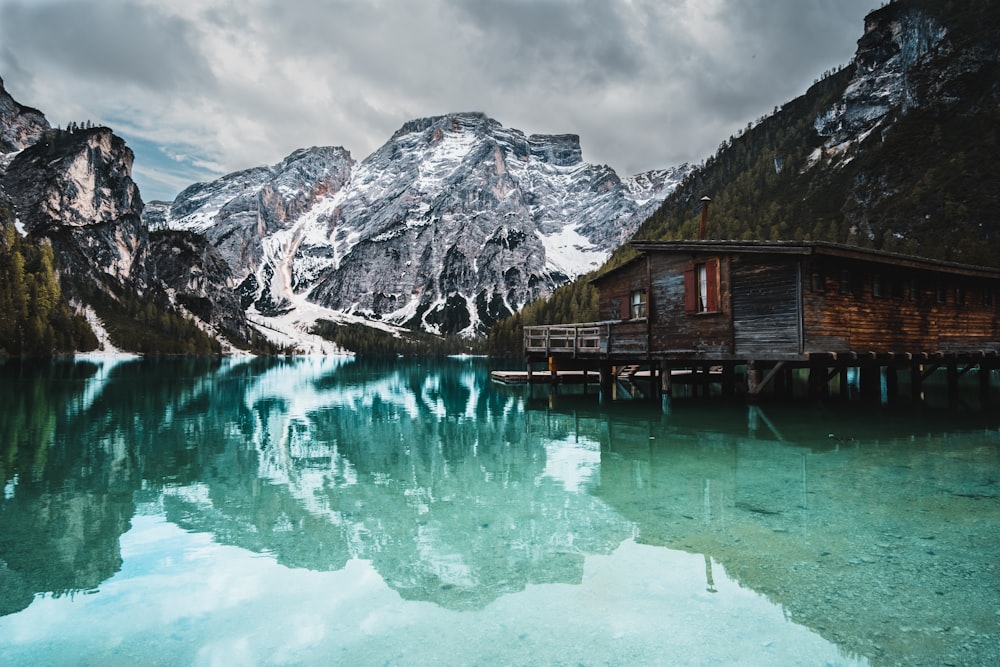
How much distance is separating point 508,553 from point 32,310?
138882mm

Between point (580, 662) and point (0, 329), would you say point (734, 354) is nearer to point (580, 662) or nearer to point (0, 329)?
point (580, 662)

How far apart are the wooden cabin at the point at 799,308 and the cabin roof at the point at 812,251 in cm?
6

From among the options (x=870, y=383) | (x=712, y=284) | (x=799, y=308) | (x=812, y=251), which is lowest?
(x=870, y=383)

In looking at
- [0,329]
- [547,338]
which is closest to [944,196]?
[547,338]

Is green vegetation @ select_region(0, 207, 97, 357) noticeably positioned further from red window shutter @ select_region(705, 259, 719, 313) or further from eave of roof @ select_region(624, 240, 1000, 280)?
red window shutter @ select_region(705, 259, 719, 313)

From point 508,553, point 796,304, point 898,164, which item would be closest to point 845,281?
point 796,304

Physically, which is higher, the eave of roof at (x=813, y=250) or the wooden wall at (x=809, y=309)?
the eave of roof at (x=813, y=250)

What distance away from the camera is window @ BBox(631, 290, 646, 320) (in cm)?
3180

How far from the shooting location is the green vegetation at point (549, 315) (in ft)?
394

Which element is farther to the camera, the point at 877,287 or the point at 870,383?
the point at 870,383

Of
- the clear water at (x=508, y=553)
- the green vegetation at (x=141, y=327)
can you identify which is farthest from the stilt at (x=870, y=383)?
the green vegetation at (x=141, y=327)

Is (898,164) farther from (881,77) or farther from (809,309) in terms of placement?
(809,309)

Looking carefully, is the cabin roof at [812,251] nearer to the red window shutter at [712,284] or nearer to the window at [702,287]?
the red window shutter at [712,284]

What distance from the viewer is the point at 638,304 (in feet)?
106
